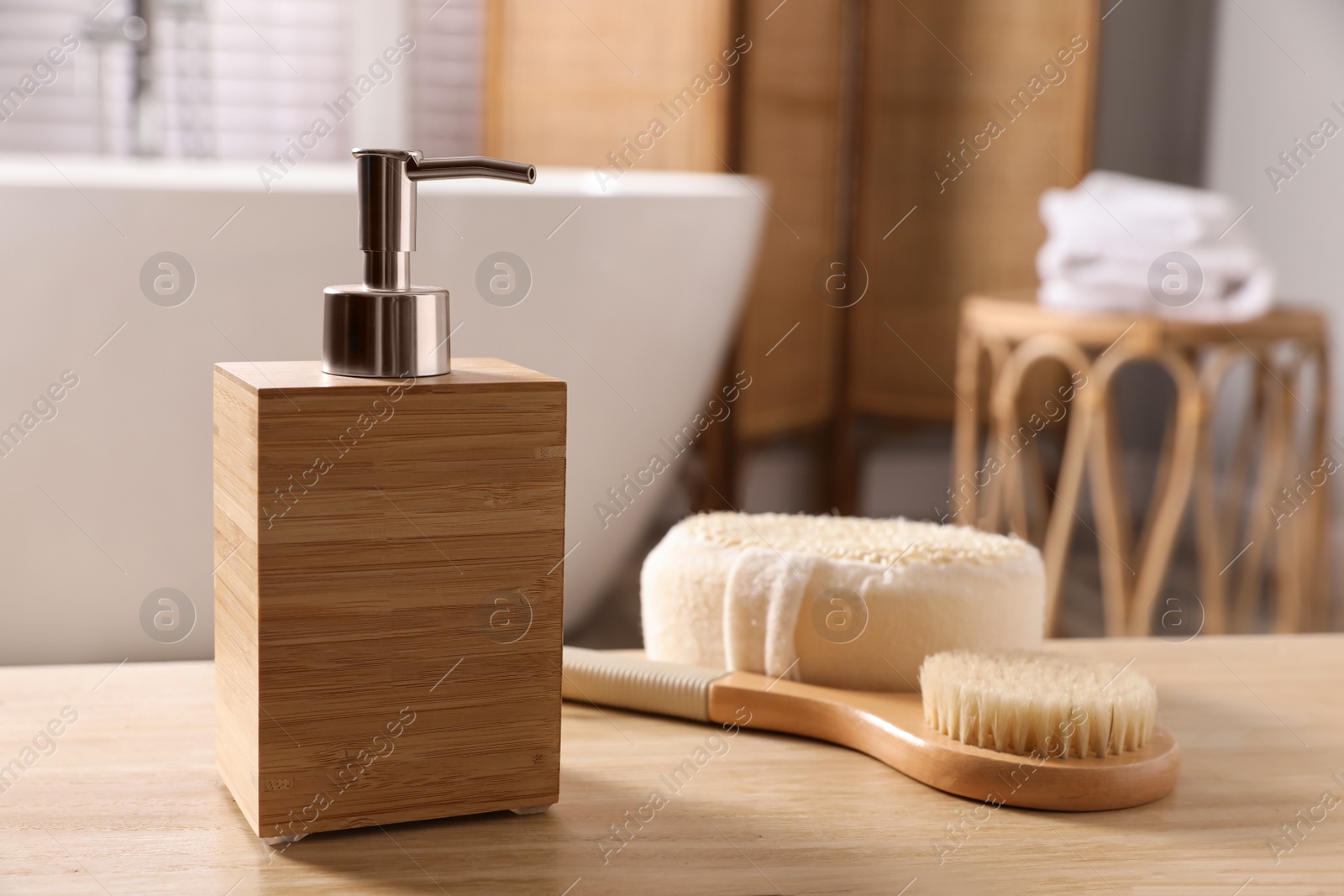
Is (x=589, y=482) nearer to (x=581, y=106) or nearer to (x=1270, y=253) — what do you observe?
(x=581, y=106)

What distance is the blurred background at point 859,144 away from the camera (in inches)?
73.6

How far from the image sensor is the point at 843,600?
0.48m

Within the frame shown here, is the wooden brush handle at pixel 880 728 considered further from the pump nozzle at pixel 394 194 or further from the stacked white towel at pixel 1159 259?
the stacked white towel at pixel 1159 259

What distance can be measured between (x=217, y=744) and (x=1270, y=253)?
1.95m

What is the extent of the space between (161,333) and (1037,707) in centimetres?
86

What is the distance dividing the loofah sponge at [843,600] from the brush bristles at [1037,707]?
3 centimetres

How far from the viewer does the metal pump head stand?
39 cm

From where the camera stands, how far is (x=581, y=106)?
2.10 metres

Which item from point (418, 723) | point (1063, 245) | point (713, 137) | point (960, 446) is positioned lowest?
point (960, 446)

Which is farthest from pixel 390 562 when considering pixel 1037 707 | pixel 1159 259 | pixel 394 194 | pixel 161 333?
pixel 1159 259

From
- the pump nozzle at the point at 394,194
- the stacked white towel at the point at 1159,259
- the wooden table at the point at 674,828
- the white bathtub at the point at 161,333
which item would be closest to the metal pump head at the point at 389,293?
the pump nozzle at the point at 394,194

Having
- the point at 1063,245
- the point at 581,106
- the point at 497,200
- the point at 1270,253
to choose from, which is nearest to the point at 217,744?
the point at 497,200

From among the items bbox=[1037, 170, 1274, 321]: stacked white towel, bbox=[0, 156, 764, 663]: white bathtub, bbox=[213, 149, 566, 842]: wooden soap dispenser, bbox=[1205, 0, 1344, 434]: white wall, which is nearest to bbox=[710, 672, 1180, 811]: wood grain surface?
bbox=[213, 149, 566, 842]: wooden soap dispenser

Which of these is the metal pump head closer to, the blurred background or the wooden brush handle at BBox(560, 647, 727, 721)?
the wooden brush handle at BBox(560, 647, 727, 721)
